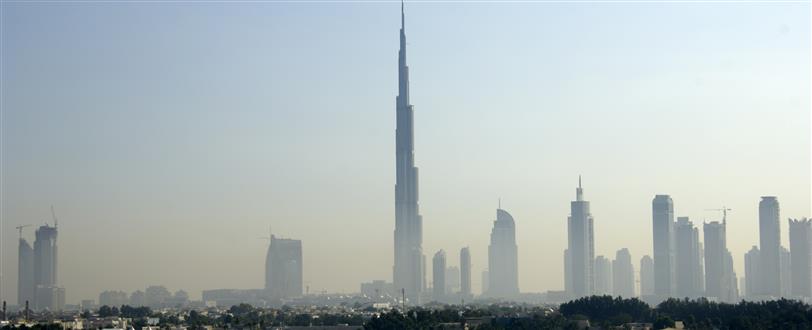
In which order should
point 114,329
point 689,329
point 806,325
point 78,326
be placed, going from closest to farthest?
point 806,325 → point 689,329 → point 114,329 → point 78,326

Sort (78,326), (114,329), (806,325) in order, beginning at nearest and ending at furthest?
(806,325) → (114,329) → (78,326)

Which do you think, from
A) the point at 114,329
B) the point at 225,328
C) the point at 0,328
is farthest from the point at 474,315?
the point at 0,328

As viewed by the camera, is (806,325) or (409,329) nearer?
(806,325)

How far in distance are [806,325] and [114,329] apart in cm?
7191

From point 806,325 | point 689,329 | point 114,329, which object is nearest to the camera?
point 806,325

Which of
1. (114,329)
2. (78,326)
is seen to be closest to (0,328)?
(114,329)

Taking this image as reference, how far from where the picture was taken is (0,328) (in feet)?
443

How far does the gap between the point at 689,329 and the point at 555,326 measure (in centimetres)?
1268

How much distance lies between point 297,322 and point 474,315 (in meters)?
21.3

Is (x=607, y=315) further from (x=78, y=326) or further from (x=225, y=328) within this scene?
(x=78, y=326)

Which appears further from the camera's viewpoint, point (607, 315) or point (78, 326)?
point (78, 326)

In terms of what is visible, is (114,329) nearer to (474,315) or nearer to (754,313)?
(474,315)

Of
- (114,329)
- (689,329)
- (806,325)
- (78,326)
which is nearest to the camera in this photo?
(806,325)

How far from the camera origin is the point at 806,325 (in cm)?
11619
